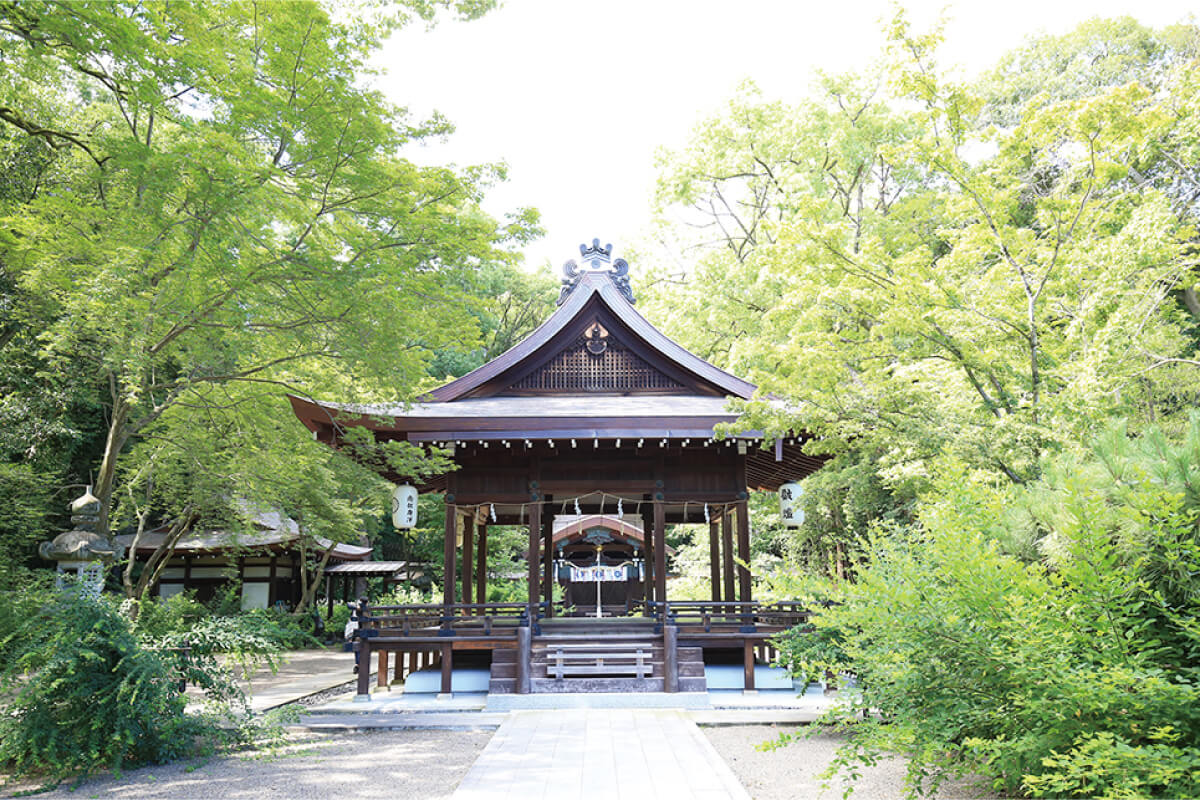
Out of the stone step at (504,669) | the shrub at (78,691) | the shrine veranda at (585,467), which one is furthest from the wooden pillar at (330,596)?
the shrub at (78,691)

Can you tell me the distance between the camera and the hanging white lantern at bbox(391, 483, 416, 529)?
11.1 meters

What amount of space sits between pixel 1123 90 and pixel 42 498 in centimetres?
2125

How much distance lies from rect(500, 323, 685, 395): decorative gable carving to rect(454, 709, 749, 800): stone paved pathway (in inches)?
221

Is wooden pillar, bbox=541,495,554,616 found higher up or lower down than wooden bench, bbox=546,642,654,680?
higher up

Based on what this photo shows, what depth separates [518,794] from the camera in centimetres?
552

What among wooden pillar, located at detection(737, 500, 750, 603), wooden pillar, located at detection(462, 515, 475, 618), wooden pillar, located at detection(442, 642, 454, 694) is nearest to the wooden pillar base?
wooden pillar, located at detection(442, 642, 454, 694)

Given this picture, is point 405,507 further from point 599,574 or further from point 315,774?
point 315,774

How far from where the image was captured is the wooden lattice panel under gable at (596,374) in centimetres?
1284

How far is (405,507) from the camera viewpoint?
36.6ft

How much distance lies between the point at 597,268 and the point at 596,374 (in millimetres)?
1887

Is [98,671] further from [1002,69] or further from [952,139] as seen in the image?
[1002,69]

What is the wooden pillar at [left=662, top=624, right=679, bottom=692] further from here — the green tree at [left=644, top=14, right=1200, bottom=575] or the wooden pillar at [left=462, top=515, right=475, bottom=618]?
the wooden pillar at [left=462, top=515, right=475, bottom=618]

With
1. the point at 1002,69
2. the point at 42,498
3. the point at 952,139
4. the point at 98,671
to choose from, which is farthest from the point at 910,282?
the point at 1002,69

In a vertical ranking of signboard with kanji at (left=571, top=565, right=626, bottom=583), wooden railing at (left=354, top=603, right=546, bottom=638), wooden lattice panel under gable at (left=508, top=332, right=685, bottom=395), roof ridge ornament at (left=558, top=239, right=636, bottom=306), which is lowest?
wooden railing at (left=354, top=603, right=546, bottom=638)
